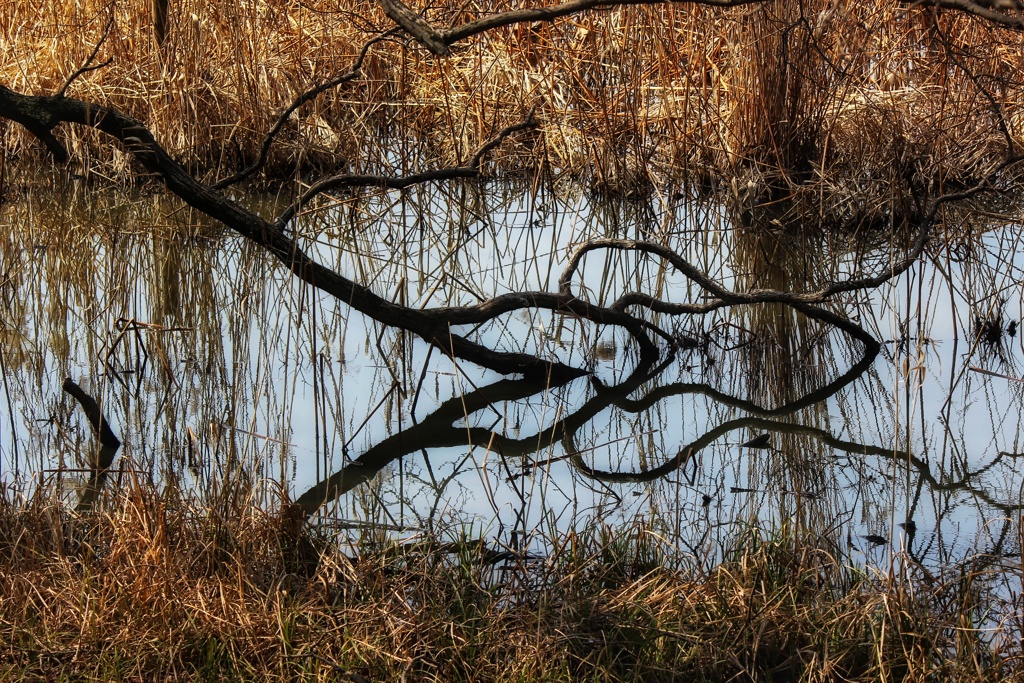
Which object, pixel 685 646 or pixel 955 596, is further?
pixel 955 596

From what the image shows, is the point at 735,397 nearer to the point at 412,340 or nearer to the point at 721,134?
the point at 412,340

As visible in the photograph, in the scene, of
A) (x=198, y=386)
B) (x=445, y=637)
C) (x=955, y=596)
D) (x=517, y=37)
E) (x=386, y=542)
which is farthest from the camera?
(x=517, y=37)

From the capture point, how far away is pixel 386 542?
1.94 metres

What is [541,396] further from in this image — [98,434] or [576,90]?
[576,90]

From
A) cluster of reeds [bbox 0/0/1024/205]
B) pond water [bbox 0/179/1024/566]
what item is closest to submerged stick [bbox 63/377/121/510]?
pond water [bbox 0/179/1024/566]

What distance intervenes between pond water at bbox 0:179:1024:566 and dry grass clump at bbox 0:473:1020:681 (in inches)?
5.0

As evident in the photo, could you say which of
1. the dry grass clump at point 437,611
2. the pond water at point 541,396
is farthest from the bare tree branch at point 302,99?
the dry grass clump at point 437,611

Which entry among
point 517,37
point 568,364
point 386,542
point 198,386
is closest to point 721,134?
point 517,37

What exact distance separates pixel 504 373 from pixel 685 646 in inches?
58.0

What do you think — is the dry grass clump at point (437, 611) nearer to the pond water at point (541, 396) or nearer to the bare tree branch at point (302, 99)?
the pond water at point (541, 396)

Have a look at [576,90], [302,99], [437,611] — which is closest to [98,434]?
[302,99]

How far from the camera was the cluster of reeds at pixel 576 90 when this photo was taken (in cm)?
464

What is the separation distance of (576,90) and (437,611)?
393 centimetres

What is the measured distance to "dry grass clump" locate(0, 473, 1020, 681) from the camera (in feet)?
5.14
